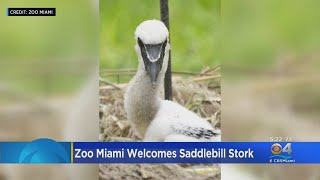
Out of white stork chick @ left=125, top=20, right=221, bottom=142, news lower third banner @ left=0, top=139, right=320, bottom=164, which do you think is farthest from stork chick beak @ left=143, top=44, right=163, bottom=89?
news lower third banner @ left=0, top=139, right=320, bottom=164

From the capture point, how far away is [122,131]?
2.87m

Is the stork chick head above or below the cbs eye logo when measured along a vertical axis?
above

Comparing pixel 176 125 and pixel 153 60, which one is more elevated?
pixel 153 60

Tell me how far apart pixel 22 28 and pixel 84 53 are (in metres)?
0.34

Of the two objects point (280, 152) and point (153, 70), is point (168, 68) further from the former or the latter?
point (280, 152)

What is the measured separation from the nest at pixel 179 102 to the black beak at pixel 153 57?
0.11 meters

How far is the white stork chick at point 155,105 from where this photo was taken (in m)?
2.80

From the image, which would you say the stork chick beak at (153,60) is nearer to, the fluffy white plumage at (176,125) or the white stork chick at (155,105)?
the white stork chick at (155,105)

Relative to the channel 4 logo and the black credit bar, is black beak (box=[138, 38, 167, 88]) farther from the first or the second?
the channel 4 logo

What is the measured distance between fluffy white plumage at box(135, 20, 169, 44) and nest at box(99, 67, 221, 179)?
0.72ft

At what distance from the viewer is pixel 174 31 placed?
2.83 m

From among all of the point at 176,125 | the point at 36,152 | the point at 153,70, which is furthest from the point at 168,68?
the point at 36,152

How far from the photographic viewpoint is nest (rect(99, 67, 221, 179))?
283cm

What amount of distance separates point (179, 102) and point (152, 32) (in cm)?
38
